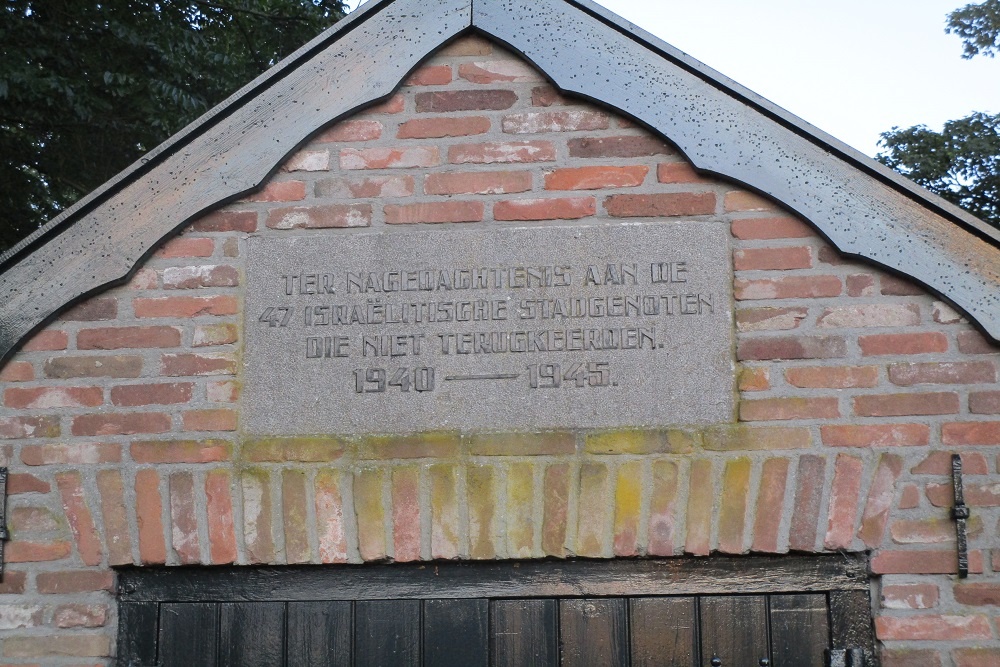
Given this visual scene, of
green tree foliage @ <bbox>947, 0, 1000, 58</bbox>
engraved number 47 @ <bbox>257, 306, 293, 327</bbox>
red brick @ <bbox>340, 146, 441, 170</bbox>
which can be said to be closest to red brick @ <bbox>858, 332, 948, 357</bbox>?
red brick @ <bbox>340, 146, 441, 170</bbox>

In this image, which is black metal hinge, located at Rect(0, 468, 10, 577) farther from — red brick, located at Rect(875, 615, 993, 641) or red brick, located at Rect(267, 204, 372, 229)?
red brick, located at Rect(875, 615, 993, 641)

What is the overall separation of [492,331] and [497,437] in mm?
303

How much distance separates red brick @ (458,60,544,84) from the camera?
2881 mm

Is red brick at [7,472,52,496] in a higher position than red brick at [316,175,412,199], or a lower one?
lower

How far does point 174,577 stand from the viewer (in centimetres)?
276

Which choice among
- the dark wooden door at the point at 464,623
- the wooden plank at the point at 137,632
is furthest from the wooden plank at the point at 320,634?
the wooden plank at the point at 137,632

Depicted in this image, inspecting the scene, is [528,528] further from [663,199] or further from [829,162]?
[829,162]

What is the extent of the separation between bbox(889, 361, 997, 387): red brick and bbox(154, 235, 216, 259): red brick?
190 cm

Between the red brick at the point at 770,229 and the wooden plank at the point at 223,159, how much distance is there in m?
1.02

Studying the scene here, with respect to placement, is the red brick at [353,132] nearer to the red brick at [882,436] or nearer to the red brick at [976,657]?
the red brick at [882,436]

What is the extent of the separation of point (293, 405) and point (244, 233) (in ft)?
1.78

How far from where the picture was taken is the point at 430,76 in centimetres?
290

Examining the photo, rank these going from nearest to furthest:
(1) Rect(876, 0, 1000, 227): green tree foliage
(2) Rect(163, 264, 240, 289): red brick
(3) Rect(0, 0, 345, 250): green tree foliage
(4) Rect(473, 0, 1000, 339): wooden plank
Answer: (4) Rect(473, 0, 1000, 339): wooden plank < (2) Rect(163, 264, 240, 289): red brick < (3) Rect(0, 0, 345, 250): green tree foliage < (1) Rect(876, 0, 1000, 227): green tree foliage

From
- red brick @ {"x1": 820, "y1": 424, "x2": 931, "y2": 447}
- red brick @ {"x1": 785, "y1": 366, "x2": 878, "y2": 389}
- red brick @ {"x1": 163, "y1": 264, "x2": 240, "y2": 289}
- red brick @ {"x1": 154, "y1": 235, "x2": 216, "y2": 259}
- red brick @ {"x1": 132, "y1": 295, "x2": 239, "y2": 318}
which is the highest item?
red brick @ {"x1": 154, "y1": 235, "x2": 216, "y2": 259}
